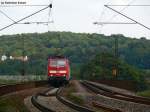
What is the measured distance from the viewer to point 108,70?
144750 mm

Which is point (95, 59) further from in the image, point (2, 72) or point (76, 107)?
point (76, 107)

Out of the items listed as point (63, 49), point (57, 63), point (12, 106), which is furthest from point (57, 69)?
point (63, 49)

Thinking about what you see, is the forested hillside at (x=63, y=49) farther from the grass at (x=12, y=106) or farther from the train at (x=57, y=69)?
the grass at (x=12, y=106)

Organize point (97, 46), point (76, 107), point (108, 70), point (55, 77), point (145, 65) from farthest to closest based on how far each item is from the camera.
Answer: point (97, 46) < point (145, 65) < point (108, 70) < point (55, 77) < point (76, 107)

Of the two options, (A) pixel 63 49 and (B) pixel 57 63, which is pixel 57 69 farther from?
(A) pixel 63 49

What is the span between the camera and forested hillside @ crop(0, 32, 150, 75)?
162m

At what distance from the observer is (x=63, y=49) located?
19000 centimetres

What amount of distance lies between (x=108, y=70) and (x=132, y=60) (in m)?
36.6

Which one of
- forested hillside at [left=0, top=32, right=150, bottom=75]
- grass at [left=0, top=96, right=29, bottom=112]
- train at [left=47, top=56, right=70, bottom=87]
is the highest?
forested hillside at [left=0, top=32, right=150, bottom=75]

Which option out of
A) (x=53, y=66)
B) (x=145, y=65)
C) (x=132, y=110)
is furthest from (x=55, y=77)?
(x=145, y=65)

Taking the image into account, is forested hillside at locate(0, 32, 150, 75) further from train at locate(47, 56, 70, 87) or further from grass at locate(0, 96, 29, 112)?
grass at locate(0, 96, 29, 112)

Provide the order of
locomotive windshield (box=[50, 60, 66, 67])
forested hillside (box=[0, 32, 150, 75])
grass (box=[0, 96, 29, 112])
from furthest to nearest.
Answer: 1. forested hillside (box=[0, 32, 150, 75])
2. locomotive windshield (box=[50, 60, 66, 67])
3. grass (box=[0, 96, 29, 112])

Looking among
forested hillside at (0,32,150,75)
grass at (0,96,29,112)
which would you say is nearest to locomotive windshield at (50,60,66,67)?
grass at (0,96,29,112)

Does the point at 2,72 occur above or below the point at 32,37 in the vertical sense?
below
